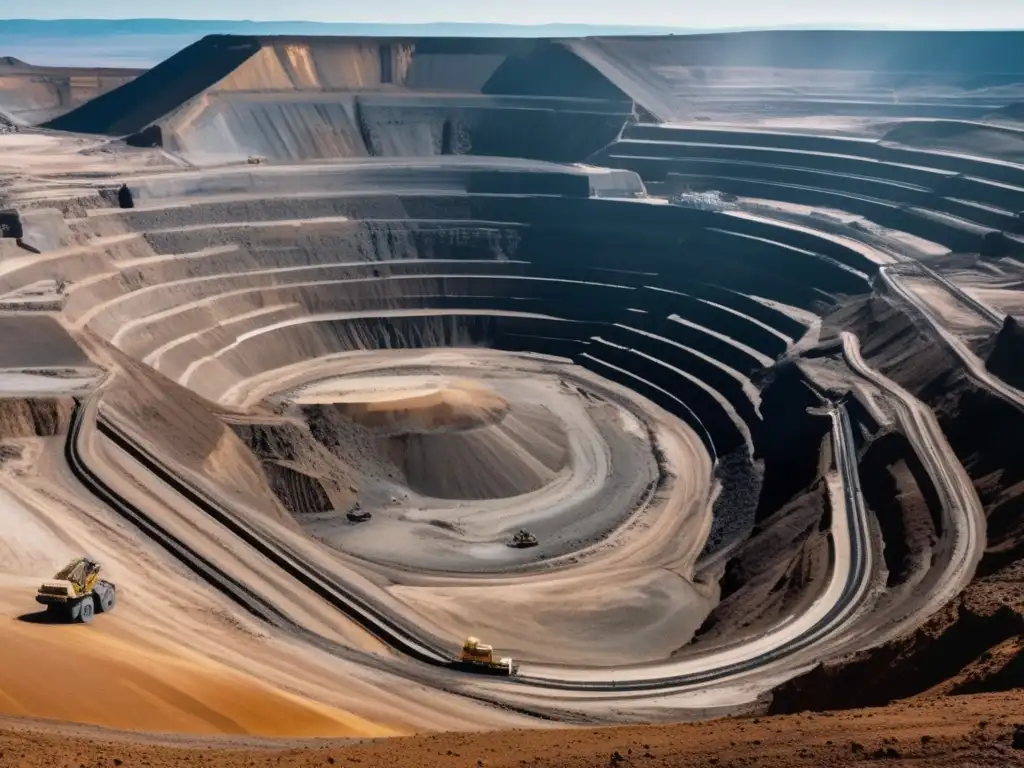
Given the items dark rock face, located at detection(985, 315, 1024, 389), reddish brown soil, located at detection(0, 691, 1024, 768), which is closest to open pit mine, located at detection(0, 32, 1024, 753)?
dark rock face, located at detection(985, 315, 1024, 389)

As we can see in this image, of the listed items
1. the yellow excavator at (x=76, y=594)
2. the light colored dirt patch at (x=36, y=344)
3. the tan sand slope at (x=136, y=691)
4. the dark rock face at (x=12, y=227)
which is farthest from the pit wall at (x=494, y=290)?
the tan sand slope at (x=136, y=691)

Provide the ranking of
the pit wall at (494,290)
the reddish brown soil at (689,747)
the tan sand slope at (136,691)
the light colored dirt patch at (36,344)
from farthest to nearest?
the pit wall at (494,290)
the light colored dirt patch at (36,344)
the tan sand slope at (136,691)
the reddish brown soil at (689,747)

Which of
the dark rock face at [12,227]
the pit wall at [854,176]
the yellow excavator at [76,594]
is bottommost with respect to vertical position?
the yellow excavator at [76,594]

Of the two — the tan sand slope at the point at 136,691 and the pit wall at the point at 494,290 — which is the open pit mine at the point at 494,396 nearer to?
the tan sand slope at the point at 136,691

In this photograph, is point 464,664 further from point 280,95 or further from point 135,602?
point 280,95

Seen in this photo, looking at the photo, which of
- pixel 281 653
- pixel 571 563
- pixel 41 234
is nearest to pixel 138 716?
pixel 281 653

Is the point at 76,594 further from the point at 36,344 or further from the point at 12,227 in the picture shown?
the point at 12,227

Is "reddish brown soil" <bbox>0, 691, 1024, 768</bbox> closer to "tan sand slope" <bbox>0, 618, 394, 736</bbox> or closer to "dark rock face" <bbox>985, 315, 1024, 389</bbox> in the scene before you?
"tan sand slope" <bbox>0, 618, 394, 736</bbox>
